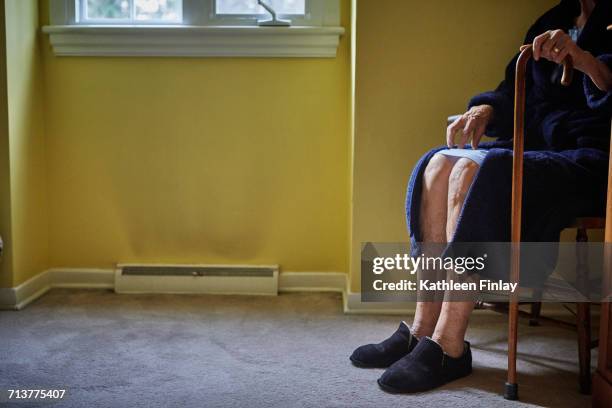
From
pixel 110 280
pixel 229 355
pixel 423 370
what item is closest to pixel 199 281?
pixel 110 280

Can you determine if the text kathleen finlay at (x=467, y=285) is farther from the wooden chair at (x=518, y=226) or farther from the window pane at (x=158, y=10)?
the window pane at (x=158, y=10)

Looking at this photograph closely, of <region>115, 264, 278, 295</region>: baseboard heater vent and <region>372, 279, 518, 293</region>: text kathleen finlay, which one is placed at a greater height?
<region>372, 279, 518, 293</region>: text kathleen finlay

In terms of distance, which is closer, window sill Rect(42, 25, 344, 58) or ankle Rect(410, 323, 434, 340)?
ankle Rect(410, 323, 434, 340)

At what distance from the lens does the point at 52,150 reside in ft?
8.18

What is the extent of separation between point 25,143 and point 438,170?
156cm

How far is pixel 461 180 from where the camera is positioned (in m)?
1.53

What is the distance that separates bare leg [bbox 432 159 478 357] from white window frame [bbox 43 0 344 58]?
1.03m

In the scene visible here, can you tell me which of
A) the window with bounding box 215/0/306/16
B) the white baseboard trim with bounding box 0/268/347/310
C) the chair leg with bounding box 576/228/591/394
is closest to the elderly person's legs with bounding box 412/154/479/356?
the chair leg with bounding box 576/228/591/394

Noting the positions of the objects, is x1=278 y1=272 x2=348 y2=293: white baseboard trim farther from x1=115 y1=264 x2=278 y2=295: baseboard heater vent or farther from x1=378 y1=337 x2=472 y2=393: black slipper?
x1=378 y1=337 x2=472 y2=393: black slipper

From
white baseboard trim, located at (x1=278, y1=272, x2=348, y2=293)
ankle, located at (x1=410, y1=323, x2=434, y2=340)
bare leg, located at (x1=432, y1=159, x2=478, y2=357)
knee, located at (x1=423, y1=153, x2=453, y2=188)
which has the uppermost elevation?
knee, located at (x1=423, y1=153, x2=453, y2=188)

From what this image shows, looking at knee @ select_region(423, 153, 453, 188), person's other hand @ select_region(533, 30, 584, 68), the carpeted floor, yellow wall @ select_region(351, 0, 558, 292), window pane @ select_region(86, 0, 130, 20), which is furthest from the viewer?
window pane @ select_region(86, 0, 130, 20)

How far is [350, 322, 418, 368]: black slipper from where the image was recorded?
65.9 inches

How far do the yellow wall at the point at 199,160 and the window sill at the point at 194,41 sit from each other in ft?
0.11

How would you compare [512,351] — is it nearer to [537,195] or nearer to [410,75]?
[537,195]
